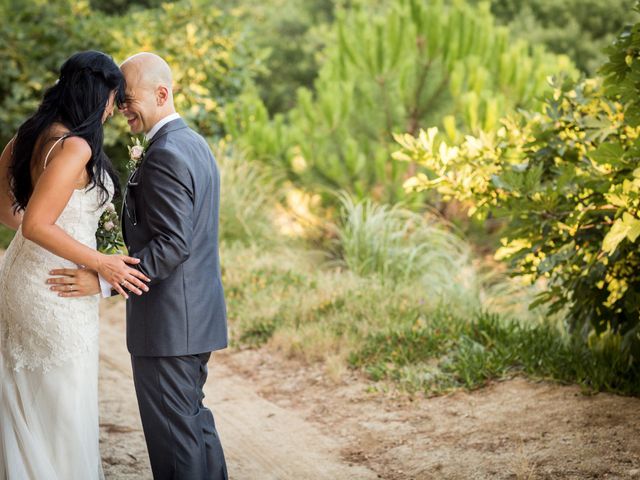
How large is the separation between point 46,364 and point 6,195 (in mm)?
745

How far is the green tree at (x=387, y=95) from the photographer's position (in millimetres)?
9398

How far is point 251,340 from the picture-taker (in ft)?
22.3

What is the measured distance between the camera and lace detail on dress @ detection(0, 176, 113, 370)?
10.7 ft

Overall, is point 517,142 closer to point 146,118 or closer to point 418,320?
point 418,320

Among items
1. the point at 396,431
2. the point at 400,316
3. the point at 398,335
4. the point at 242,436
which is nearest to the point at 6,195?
the point at 242,436

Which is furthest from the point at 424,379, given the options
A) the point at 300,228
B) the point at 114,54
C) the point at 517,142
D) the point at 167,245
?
the point at 114,54

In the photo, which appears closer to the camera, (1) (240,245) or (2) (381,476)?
(2) (381,476)

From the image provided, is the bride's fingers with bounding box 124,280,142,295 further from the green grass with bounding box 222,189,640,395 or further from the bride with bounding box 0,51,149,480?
the green grass with bounding box 222,189,640,395

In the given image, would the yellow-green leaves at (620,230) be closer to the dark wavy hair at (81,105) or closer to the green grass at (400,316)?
the green grass at (400,316)

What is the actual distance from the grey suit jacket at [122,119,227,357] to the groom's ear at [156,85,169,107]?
3.6 inches

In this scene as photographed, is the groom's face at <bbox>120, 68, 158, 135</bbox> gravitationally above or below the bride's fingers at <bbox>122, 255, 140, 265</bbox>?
above

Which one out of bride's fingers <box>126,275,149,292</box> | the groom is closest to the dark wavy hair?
the groom

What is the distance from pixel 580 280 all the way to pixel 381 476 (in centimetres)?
152

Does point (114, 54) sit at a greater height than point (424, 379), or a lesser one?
greater
